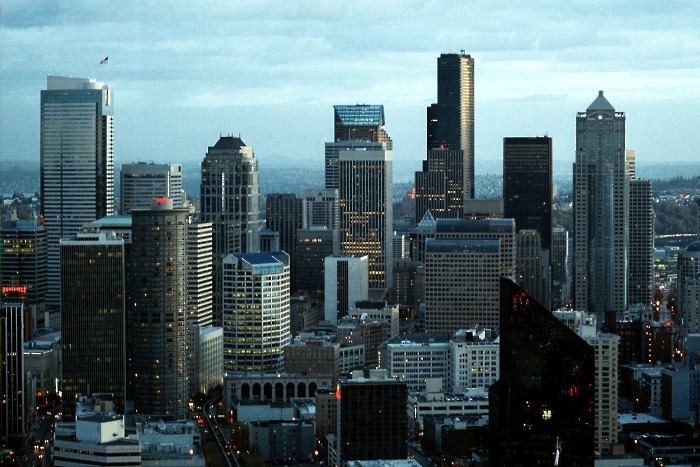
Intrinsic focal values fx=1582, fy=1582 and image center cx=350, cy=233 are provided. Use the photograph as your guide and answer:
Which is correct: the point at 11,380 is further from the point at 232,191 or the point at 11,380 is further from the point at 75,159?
the point at 232,191

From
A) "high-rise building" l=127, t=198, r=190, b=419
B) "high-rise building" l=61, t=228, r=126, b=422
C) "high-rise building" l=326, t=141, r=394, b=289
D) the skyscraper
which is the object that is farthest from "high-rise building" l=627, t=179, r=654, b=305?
"high-rise building" l=61, t=228, r=126, b=422

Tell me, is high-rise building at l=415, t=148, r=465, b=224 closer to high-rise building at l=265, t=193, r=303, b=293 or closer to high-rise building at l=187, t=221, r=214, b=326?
high-rise building at l=265, t=193, r=303, b=293

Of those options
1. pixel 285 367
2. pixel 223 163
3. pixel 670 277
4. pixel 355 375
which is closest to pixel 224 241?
pixel 223 163

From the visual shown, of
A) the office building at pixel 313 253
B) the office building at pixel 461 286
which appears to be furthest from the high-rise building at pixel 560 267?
the office building at pixel 313 253

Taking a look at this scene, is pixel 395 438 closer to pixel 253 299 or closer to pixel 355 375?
pixel 355 375

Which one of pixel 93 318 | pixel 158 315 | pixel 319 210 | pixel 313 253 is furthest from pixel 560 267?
pixel 93 318
